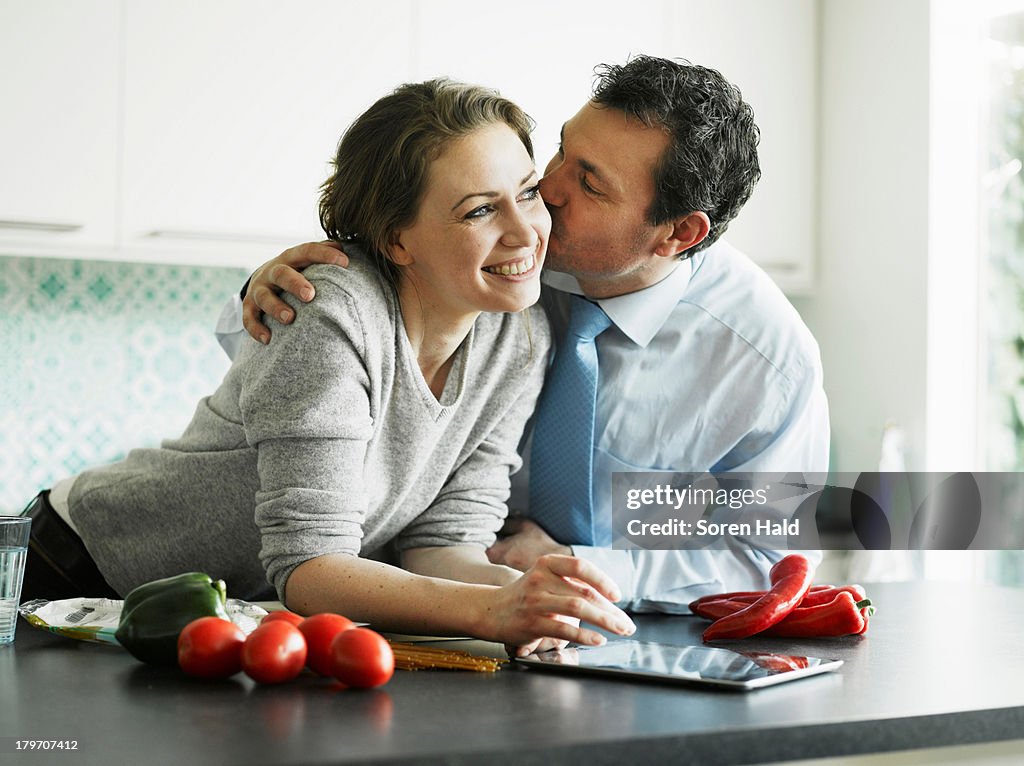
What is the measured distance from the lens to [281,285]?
1.39 m

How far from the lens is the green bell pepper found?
1.10m

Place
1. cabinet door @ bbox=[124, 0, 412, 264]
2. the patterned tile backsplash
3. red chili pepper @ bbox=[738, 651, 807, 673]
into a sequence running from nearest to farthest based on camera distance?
red chili pepper @ bbox=[738, 651, 807, 673]
cabinet door @ bbox=[124, 0, 412, 264]
the patterned tile backsplash

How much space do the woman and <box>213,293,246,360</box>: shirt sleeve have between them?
0.29m

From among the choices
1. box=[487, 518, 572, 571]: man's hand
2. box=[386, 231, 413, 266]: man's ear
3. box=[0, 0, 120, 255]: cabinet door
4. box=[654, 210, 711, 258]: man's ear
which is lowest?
box=[487, 518, 572, 571]: man's hand

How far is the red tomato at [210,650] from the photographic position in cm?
105

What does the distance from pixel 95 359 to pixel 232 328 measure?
1267 millimetres

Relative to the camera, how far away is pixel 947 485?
3.10 meters

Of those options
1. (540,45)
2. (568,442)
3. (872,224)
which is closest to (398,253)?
(568,442)

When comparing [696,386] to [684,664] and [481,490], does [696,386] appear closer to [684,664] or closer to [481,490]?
[481,490]

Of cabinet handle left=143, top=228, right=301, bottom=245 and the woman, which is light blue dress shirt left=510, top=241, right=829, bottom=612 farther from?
cabinet handle left=143, top=228, right=301, bottom=245

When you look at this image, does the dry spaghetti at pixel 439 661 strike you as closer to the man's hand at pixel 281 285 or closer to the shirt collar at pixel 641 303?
the man's hand at pixel 281 285

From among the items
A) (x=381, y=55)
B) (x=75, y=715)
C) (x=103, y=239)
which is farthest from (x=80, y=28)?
(x=75, y=715)

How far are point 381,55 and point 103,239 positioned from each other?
2.59 feet

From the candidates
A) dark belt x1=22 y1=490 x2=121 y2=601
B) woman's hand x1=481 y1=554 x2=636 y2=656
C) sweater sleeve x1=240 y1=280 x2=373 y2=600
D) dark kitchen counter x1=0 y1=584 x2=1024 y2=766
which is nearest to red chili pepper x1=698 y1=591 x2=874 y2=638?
dark kitchen counter x1=0 y1=584 x2=1024 y2=766
